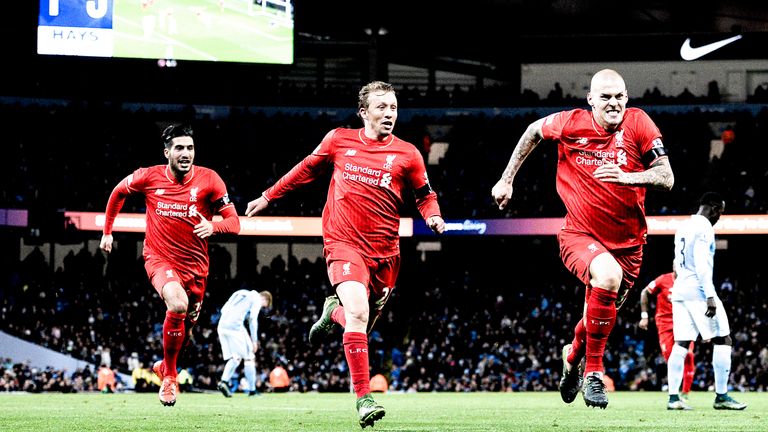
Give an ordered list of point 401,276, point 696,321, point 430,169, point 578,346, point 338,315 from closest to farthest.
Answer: point 578,346, point 338,315, point 696,321, point 401,276, point 430,169

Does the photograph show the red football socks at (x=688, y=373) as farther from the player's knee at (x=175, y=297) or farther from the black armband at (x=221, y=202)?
the player's knee at (x=175, y=297)

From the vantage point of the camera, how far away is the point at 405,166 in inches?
351

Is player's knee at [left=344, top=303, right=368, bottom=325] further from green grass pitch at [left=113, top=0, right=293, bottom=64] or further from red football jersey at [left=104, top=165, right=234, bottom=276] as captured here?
green grass pitch at [left=113, top=0, right=293, bottom=64]

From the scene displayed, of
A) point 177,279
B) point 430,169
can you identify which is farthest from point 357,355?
point 430,169

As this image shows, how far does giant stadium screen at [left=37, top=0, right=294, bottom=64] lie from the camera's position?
3020 centimetres

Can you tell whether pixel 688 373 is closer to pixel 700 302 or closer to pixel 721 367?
pixel 700 302

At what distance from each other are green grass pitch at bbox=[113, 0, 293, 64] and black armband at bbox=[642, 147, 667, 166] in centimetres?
2455

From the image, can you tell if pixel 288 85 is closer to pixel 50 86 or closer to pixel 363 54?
pixel 363 54

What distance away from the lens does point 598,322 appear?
332 inches

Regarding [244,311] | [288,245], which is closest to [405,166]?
[244,311]

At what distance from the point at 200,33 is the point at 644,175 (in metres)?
25.3

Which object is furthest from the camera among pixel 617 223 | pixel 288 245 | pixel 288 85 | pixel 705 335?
pixel 288 85

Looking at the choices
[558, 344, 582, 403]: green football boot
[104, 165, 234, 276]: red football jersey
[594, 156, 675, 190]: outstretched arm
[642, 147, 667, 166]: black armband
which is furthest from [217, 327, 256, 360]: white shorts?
[594, 156, 675, 190]: outstretched arm

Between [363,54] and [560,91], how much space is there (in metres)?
8.70
